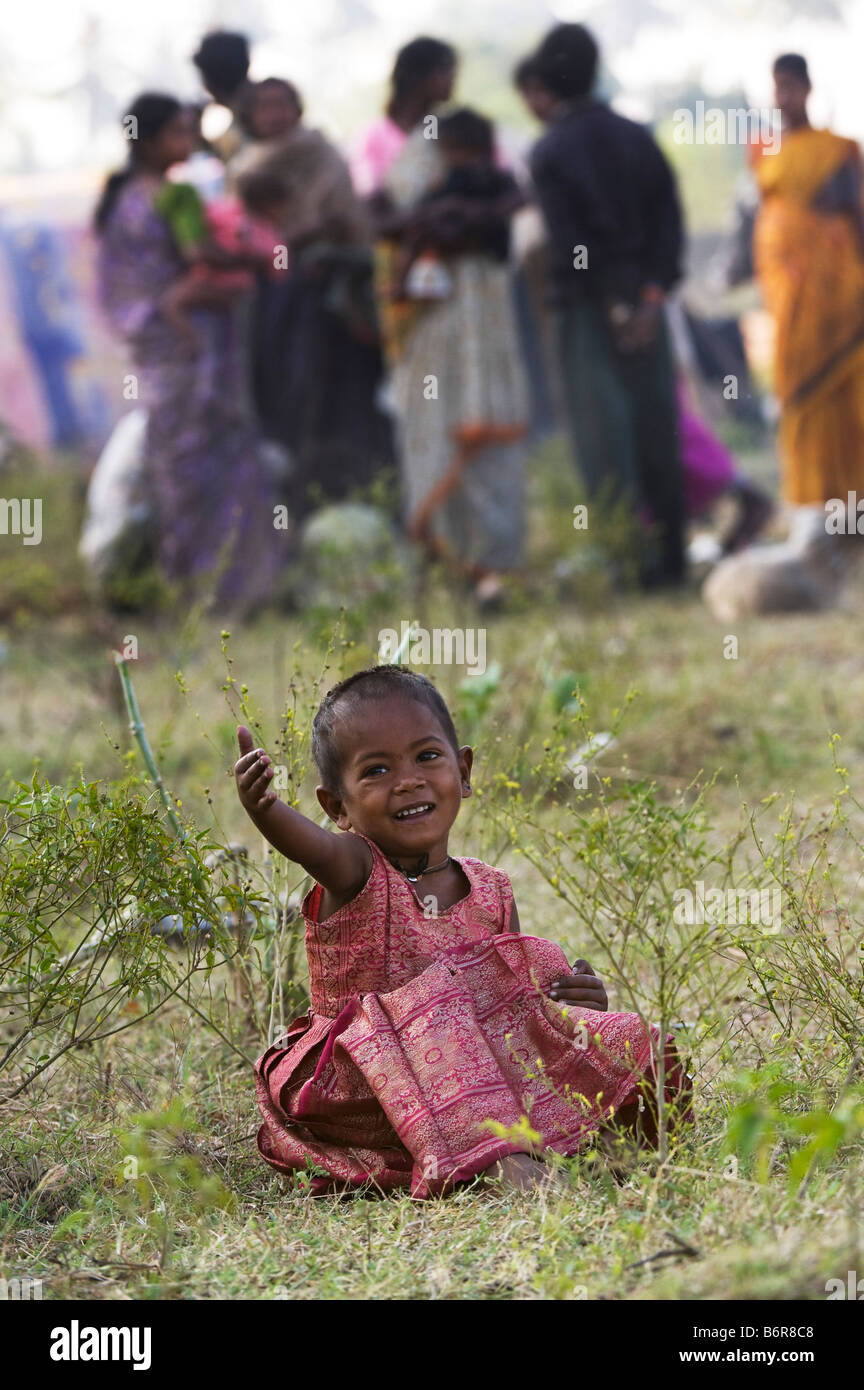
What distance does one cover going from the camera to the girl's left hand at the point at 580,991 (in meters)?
2.45

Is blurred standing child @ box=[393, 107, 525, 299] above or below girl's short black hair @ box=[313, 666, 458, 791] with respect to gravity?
above

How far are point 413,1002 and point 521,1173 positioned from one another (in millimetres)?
286

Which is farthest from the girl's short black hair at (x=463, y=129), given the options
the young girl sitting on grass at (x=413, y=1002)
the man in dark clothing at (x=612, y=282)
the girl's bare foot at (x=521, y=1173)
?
the girl's bare foot at (x=521, y=1173)

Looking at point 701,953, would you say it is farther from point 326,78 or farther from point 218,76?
point 326,78

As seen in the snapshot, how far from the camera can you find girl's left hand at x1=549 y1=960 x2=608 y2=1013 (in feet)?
8.02

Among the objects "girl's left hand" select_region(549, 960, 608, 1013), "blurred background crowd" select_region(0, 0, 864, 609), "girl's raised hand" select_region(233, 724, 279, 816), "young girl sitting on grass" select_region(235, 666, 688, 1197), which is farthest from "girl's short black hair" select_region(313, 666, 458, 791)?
"blurred background crowd" select_region(0, 0, 864, 609)

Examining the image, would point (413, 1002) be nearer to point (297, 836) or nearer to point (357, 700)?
point (297, 836)

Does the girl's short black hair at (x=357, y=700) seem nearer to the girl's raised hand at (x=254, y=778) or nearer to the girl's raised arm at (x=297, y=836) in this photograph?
the girl's raised arm at (x=297, y=836)

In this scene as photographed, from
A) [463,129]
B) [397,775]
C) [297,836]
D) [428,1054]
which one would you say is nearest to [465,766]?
[397,775]

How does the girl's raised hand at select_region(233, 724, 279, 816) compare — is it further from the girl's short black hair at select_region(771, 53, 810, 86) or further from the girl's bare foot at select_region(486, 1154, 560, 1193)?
the girl's short black hair at select_region(771, 53, 810, 86)

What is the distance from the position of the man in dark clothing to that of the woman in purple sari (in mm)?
1669

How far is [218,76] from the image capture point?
25.8ft

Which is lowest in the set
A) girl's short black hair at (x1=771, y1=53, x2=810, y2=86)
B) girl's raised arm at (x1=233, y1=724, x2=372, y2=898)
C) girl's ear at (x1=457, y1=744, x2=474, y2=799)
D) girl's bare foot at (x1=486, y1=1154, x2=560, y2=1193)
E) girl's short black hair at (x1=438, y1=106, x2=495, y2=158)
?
girl's bare foot at (x1=486, y1=1154, x2=560, y2=1193)

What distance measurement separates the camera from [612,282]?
7.96m
